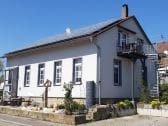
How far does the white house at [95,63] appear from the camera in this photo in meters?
20.7

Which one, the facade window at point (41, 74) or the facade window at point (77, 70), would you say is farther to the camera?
the facade window at point (41, 74)

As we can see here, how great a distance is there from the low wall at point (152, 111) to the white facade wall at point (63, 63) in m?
3.77

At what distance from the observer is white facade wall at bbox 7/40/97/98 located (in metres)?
20.8

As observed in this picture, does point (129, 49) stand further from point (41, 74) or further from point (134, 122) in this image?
point (41, 74)

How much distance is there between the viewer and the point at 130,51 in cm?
2158

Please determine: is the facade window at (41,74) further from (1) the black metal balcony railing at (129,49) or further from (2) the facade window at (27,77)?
(1) the black metal balcony railing at (129,49)

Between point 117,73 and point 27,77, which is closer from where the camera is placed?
point 117,73

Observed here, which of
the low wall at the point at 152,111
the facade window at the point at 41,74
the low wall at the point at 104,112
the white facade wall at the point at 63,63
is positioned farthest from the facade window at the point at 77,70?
the low wall at the point at 152,111

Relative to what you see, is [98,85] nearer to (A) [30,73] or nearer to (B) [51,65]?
(B) [51,65]

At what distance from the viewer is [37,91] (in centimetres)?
2533

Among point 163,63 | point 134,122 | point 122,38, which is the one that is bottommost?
point 134,122

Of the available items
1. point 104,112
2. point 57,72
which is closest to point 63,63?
point 57,72

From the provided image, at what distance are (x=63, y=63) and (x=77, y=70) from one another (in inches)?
64.6

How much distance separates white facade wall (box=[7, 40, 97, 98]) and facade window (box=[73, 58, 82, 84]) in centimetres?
28
